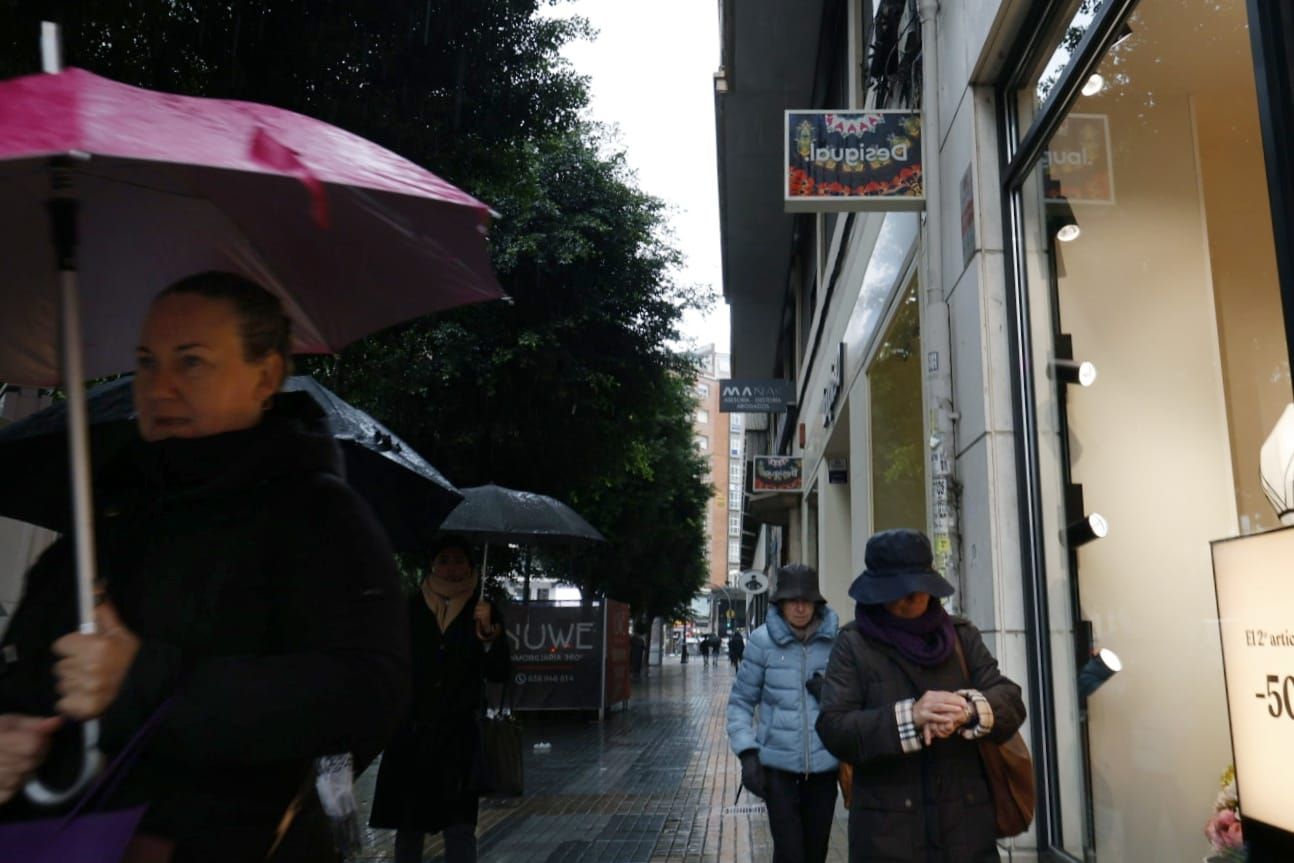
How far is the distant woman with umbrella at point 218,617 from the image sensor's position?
4.93 ft

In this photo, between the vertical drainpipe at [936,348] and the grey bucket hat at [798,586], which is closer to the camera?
the grey bucket hat at [798,586]

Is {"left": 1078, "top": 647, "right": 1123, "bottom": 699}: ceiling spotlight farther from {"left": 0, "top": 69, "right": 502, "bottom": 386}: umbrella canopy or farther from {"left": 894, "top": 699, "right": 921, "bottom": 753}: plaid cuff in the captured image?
{"left": 0, "top": 69, "right": 502, "bottom": 386}: umbrella canopy

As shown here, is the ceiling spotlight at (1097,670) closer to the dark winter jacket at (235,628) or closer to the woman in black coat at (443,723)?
the woman in black coat at (443,723)

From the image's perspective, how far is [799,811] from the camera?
5.36 m

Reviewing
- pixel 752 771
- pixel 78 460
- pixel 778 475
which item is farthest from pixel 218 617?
pixel 778 475

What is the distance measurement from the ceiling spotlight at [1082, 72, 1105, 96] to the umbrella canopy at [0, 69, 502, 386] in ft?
10.7

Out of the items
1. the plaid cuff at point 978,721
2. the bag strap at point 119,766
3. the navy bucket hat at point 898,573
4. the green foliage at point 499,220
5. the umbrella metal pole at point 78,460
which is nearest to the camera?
the bag strap at point 119,766

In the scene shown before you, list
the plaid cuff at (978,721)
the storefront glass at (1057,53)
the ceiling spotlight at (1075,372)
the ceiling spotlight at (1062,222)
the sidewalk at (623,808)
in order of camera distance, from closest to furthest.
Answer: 1. the plaid cuff at (978,721)
2. the storefront glass at (1057,53)
3. the ceiling spotlight at (1075,372)
4. the ceiling spotlight at (1062,222)
5. the sidewalk at (623,808)

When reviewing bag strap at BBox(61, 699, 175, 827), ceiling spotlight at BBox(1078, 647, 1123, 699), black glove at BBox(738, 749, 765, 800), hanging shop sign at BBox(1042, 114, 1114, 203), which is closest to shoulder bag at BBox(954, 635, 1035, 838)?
ceiling spotlight at BBox(1078, 647, 1123, 699)

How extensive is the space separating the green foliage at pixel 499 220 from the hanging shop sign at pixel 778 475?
2.32 metres

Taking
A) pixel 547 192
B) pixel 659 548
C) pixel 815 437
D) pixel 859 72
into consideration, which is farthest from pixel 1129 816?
pixel 659 548

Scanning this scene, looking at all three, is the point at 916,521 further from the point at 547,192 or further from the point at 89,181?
the point at 547,192

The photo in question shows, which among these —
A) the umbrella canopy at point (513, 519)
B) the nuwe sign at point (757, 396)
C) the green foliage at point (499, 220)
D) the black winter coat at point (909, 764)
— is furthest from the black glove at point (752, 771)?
the nuwe sign at point (757, 396)

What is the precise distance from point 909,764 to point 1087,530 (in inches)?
70.7
